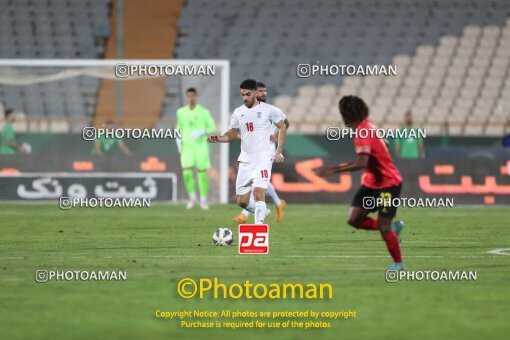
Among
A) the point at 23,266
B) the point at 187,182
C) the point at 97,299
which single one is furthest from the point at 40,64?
the point at 97,299

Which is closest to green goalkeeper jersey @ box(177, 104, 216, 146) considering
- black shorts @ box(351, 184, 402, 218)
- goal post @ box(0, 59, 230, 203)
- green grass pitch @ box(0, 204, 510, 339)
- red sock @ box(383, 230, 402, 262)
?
goal post @ box(0, 59, 230, 203)

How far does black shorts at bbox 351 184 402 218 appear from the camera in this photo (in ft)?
37.6

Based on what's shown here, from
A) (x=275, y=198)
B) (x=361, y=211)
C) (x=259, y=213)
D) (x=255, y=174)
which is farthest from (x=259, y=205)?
(x=361, y=211)

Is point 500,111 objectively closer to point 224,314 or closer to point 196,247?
point 196,247

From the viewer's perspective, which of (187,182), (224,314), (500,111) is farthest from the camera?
(500,111)

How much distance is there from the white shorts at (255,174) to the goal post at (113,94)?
31.9 ft

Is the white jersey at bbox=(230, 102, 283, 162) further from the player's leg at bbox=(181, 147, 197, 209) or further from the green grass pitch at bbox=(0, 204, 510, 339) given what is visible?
the player's leg at bbox=(181, 147, 197, 209)

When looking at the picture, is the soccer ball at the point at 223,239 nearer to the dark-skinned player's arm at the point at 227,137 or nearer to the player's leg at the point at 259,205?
the player's leg at the point at 259,205

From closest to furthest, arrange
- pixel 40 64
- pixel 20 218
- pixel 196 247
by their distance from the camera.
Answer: pixel 196 247
pixel 20 218
pixel 40 64

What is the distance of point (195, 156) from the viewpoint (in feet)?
80.2

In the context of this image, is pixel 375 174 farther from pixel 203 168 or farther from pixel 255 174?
pixel 203 168

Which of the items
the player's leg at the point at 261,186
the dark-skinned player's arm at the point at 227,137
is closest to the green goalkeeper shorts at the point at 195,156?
the dark-skinned player's arm at the point at 227,137

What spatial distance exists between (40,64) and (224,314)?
18393 millimetres

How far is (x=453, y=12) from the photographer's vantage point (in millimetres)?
40219
